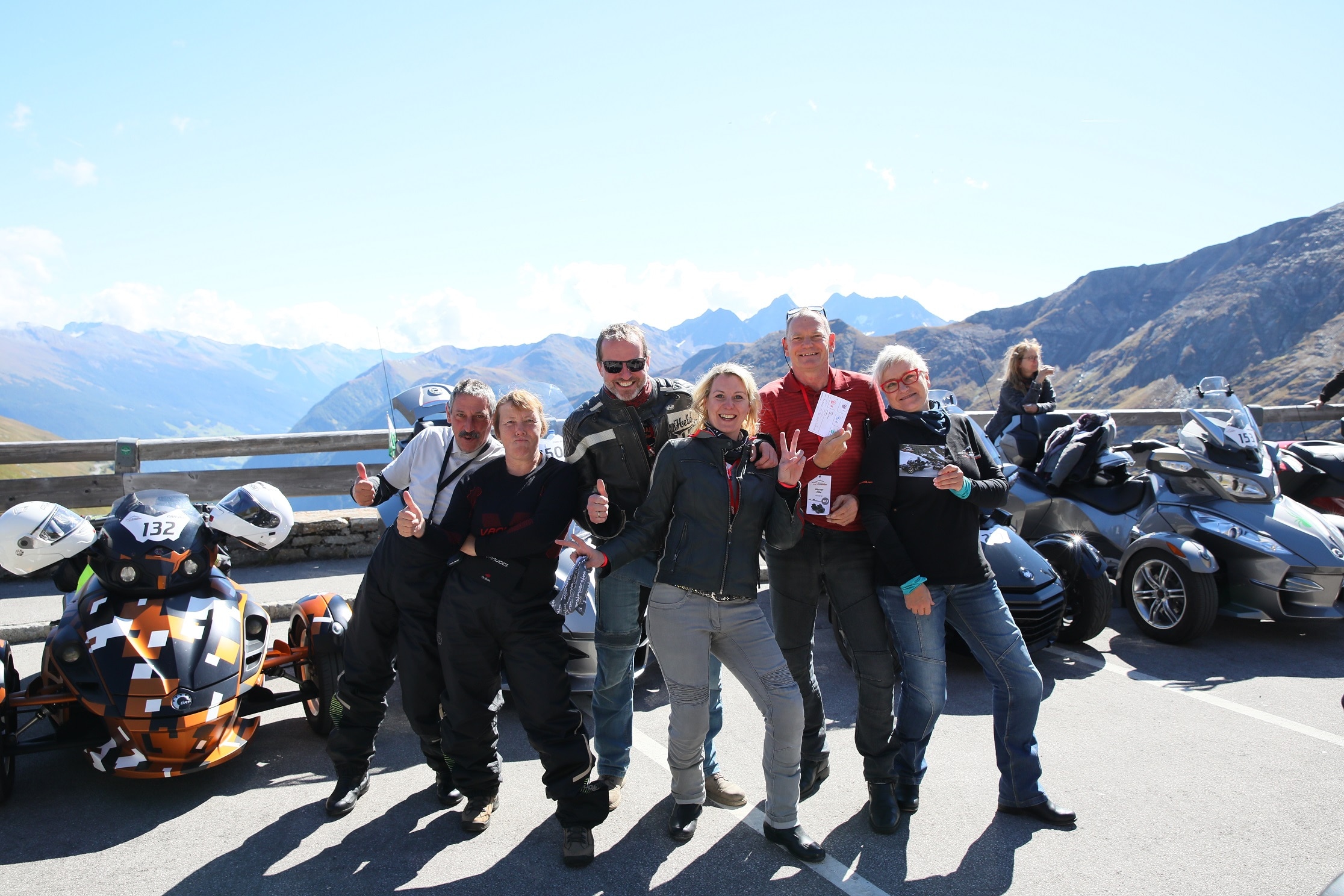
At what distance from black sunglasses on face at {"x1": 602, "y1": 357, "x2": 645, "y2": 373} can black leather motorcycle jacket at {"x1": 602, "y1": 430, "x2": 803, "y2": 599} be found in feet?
1.44

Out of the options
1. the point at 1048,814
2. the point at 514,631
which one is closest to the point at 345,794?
the point at 514,631

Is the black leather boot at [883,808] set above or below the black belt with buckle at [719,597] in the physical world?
below

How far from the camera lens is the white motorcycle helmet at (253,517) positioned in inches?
163

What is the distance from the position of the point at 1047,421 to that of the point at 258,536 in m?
6.43

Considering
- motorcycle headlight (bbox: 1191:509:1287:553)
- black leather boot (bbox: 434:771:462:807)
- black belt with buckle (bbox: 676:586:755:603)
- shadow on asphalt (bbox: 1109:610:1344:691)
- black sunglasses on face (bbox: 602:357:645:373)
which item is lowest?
shadow on asphalt (bbox: 1109:610:1344:691)

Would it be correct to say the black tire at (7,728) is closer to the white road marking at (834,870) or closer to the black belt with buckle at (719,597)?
the black belt with buckle at (719,597)

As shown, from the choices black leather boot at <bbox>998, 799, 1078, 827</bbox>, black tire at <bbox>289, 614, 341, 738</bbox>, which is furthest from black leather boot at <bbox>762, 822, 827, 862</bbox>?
black tire at <bbox>289, 614, 341, 738</bbox>

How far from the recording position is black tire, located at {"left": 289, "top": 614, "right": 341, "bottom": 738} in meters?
4.35

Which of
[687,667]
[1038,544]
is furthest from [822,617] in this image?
[687,667]

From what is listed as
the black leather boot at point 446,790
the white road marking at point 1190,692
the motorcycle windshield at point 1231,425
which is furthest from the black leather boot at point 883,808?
the motorcycle windshield at point 1231,425

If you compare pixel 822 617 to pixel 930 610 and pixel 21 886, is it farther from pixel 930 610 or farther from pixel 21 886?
pixel 21 886

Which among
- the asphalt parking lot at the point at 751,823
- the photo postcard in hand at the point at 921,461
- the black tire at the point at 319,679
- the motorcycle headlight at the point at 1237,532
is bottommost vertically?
the asphalt parking lot at the point at 751,823

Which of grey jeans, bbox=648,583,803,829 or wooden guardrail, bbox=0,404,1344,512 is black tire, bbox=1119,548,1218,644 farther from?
grey jeans, bbox=648,583,803,829

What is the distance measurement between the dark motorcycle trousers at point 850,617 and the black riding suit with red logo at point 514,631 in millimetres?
929
